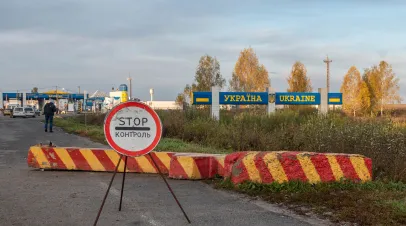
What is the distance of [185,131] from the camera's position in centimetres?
1975

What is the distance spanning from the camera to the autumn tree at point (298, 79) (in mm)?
49094

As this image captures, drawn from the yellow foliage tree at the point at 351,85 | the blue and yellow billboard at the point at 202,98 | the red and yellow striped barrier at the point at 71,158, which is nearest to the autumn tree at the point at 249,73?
the yellow foliage tree at the point at 351,85

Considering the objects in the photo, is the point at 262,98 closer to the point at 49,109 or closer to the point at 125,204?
the point at 49,109

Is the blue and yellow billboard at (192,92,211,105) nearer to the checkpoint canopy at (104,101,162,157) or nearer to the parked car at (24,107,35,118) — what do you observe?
the checkpoint canopy at (104,101,162,157)

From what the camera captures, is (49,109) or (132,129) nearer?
(132,129)

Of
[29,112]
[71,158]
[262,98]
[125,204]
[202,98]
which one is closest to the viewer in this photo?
[125,204]

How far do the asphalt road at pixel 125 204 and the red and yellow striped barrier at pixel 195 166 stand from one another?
0.23m

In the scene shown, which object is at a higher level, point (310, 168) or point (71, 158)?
point (310, 168)

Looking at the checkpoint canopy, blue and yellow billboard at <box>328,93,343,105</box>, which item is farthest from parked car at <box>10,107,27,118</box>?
the checkpoint canopy

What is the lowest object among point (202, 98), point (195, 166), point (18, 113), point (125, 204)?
point (125, 204)

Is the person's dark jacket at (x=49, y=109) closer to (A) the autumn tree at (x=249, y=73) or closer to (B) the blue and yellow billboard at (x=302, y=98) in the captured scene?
(B) the blue and yellow billboard at (x=302, y=98)

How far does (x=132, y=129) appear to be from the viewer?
20.2ft

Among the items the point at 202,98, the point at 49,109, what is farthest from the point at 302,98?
the point at 49,109

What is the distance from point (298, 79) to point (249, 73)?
21.1ft
